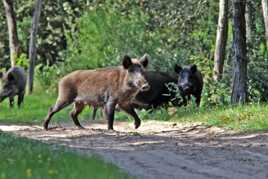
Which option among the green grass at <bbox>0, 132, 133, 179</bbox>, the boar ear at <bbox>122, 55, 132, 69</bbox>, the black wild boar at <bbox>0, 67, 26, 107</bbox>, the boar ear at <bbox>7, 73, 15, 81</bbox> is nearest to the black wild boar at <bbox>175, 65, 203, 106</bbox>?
the boar ear at <bbox>122, 55, 132, 69</bbox>

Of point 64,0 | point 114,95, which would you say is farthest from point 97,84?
point 64,0

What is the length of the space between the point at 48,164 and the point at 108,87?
25.4ft

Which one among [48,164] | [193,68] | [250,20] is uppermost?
[250,20]

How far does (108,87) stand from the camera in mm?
18453

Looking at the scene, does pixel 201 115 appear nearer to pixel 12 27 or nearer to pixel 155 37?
pixel 155 37

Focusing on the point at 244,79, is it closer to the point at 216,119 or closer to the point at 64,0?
the point at 216,119

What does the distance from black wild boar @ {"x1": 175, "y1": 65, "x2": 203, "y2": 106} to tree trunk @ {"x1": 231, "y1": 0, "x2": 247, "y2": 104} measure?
238 centimetres

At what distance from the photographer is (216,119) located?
1877cm

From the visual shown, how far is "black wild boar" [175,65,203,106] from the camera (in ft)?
76.7

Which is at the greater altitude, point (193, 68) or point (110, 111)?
point (193, 68)

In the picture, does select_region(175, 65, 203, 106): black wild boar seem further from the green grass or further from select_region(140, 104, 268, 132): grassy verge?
the green grass

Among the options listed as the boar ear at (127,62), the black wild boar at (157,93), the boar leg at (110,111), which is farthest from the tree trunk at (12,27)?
the boar leg at (110,111)

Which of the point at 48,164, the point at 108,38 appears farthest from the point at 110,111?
the point at 108,38

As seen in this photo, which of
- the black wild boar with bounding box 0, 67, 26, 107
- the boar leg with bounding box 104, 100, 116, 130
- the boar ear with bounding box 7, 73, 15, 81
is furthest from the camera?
the boar ear with bounding box 7, 73, 15, 81
